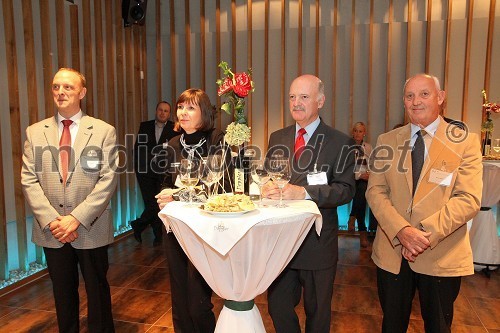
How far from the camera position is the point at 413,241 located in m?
2.15

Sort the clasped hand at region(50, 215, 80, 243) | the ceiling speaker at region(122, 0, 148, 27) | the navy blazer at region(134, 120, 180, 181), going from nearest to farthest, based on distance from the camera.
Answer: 1. the clasped hand at region(50, 215, 80, 243)
2. the navy blazer at region(134, 120, 180, 181)
3. the ceiling speaker at region(122, 0, 148, 27)

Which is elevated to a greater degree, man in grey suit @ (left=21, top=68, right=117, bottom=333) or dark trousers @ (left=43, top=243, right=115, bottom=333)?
man in grey suit @ (left=21, top=68, right=117, bottom=333)

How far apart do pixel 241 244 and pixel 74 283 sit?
5.10ft

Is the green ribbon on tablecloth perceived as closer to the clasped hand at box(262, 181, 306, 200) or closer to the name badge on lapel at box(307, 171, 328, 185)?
the clasped hand at box(262, 181, 306, 200)

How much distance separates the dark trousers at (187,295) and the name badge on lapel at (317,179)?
916mm

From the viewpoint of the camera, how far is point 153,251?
17.4 ft

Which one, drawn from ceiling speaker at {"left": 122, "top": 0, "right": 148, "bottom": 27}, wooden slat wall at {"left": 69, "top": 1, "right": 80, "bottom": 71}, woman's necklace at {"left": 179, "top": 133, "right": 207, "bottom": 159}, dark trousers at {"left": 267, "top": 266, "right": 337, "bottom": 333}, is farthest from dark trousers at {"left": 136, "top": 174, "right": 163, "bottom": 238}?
dark trousers at {"left": 267, "top": 266, "right": 337, "bottom": 333}

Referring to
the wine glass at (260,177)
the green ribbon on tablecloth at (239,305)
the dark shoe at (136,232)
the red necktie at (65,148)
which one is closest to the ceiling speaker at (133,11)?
the dark shoe at (136,232)

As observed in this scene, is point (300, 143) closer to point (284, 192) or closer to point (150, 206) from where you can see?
point (284, 192)

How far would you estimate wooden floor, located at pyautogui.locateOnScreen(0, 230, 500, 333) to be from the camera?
3.31 metres

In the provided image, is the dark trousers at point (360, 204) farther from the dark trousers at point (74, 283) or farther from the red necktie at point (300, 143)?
the dark trousers at point (74, 283)

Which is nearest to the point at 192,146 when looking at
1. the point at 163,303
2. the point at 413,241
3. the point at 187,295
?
the point at 187,295

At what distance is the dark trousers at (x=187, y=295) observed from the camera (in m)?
2.62

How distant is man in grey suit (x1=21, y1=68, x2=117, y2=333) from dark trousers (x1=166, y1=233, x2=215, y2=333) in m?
0.50
